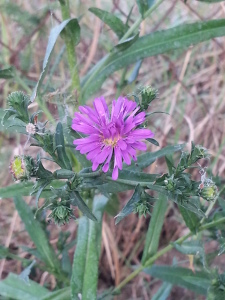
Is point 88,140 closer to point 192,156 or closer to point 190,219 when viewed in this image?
point 192,156

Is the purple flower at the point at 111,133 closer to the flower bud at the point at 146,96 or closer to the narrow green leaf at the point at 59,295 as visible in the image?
the flower bud at the point at 146,96

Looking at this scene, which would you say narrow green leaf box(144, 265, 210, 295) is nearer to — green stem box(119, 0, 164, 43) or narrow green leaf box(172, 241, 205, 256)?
narrow green leaf box(172, 241, 205, 256)

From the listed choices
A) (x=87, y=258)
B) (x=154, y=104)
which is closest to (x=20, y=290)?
(x=87, y=258)

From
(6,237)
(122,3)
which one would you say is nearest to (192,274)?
(6,237)

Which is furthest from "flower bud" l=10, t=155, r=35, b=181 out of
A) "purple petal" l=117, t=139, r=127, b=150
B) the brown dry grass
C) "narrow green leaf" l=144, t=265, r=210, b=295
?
the brown dry grass

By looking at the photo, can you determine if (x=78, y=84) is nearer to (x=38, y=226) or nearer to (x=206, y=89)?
(x=38, y=226)

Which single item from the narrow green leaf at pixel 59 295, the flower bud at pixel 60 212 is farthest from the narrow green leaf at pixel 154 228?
the flower bud at pixel 60 212
